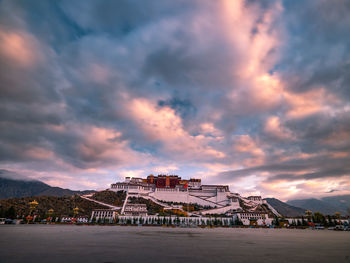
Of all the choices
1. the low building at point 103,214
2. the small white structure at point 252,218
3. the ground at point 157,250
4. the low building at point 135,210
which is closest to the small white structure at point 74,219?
the low building at point 103,214

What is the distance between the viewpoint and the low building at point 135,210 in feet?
Result: 461

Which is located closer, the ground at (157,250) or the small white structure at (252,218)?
the ground at (157,250)

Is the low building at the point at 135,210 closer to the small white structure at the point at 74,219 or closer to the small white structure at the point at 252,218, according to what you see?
the small white structure at the point at 74,219

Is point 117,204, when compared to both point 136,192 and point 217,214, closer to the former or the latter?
point 136,192

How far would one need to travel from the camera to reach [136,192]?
600 ft

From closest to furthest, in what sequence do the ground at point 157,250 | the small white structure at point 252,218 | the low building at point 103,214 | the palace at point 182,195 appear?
the ground at point 157,250 → the low building at point 103,214 → the small white structure at point 252,218 → the palace at point 182,195

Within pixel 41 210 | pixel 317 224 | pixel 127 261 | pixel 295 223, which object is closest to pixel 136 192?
pixel 41 210

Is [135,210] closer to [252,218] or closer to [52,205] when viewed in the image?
[52,205]

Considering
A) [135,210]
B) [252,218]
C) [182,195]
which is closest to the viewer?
[135,210]

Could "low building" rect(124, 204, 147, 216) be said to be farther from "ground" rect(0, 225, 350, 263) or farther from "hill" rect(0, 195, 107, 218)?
"ground" rect(0, 225, 350, 263)

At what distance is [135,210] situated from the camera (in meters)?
147

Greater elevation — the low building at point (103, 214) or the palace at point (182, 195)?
the palace at point (182, 195)

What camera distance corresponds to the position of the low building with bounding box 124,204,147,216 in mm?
140425

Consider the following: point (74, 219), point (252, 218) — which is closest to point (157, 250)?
point (74, 219)
